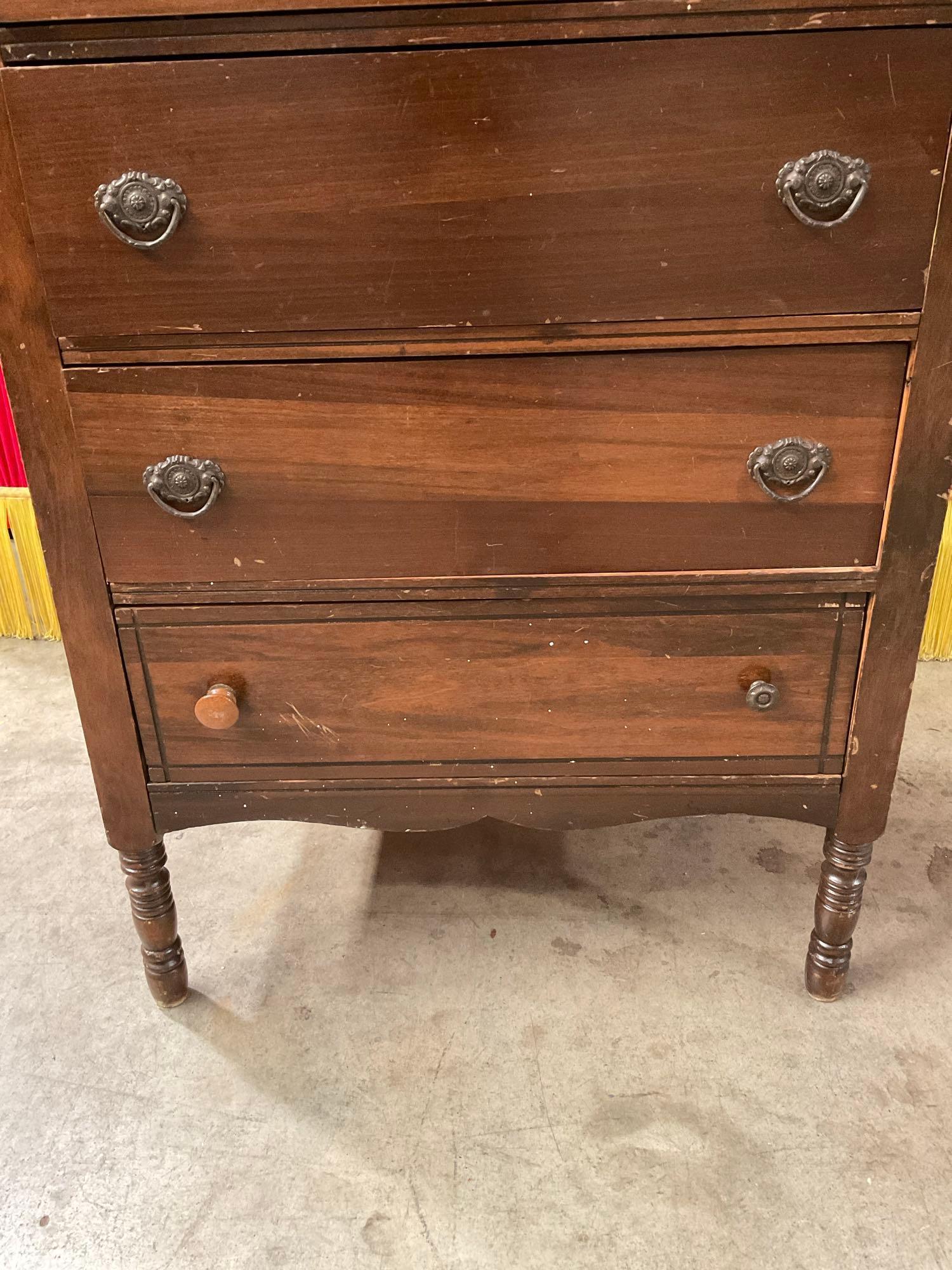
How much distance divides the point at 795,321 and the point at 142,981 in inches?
44.1

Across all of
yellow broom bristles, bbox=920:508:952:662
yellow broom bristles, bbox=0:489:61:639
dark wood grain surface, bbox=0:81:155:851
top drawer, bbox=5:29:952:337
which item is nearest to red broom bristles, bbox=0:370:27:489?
yellow broom bristles, bbox=0:489:61:639

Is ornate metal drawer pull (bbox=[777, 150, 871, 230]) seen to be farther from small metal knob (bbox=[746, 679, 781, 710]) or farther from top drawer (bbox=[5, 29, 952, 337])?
small metal knob (bbox=[746, 679, 781, 710])

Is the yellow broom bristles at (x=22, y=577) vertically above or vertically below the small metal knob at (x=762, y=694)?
below

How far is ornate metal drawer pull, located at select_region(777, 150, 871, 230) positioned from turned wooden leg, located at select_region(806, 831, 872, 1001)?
68 centimetres

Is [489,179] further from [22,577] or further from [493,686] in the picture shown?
[22,577]

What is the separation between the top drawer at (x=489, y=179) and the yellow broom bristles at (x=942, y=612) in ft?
3.96

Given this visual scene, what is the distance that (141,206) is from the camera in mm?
801

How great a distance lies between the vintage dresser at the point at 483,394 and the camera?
2.54ft

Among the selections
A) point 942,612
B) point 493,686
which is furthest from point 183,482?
point 942,612

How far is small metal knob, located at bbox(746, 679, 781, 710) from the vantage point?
987 mm

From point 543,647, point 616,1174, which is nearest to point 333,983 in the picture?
point 616,1174

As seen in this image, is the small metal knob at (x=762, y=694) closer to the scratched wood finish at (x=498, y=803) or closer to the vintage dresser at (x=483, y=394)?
the vintage dresser at (x=483, y=394)

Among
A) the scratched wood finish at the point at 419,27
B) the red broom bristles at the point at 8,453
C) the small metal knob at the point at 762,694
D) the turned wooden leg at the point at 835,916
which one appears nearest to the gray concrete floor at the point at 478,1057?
the turned wooden leg at the point at 835,916

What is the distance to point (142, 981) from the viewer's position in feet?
4.14
